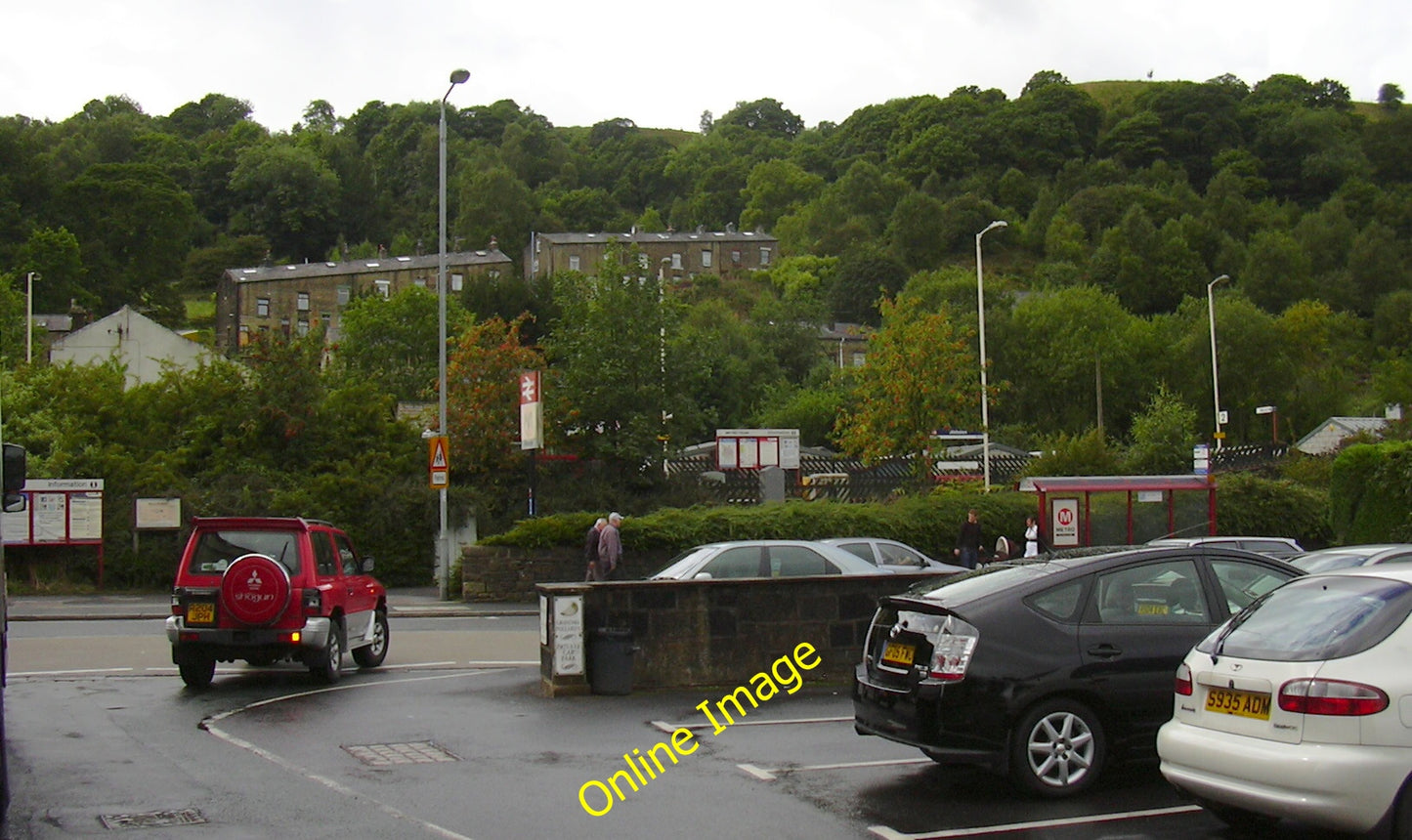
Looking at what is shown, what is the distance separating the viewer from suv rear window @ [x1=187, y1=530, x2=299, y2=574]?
575 inches

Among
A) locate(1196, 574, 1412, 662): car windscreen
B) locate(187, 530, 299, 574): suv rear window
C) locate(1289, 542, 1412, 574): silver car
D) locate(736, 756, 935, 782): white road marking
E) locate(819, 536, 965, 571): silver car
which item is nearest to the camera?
locate(1196, 574, 1412, 662): car windscreen

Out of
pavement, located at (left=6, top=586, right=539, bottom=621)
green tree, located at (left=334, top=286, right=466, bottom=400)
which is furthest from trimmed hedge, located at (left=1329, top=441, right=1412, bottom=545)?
green tree, located at (left=334, top=286, right=466, bottom=400)

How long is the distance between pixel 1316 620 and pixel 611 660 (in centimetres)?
784

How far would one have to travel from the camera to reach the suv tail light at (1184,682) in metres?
7.39

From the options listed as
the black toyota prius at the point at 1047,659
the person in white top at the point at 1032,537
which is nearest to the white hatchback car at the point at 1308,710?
the black toyota prius at the point at 1047,659

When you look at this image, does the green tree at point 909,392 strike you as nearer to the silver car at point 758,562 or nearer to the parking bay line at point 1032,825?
the silver car at point 758,562

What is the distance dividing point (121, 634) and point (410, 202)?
149 meters

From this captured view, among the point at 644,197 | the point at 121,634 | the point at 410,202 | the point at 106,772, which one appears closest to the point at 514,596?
the point at 121,634

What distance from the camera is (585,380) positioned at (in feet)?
112

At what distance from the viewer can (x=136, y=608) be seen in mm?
25641

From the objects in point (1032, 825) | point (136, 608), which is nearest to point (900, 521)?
point (136, 608)

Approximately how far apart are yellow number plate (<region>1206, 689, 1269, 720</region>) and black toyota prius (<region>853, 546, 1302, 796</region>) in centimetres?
148

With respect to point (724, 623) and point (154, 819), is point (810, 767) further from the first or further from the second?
point (154, 819)

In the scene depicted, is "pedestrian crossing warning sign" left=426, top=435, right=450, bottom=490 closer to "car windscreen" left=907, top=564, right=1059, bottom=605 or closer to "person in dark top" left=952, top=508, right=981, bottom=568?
"person in dark top" left=952, top=508, right=981, bottom=568
